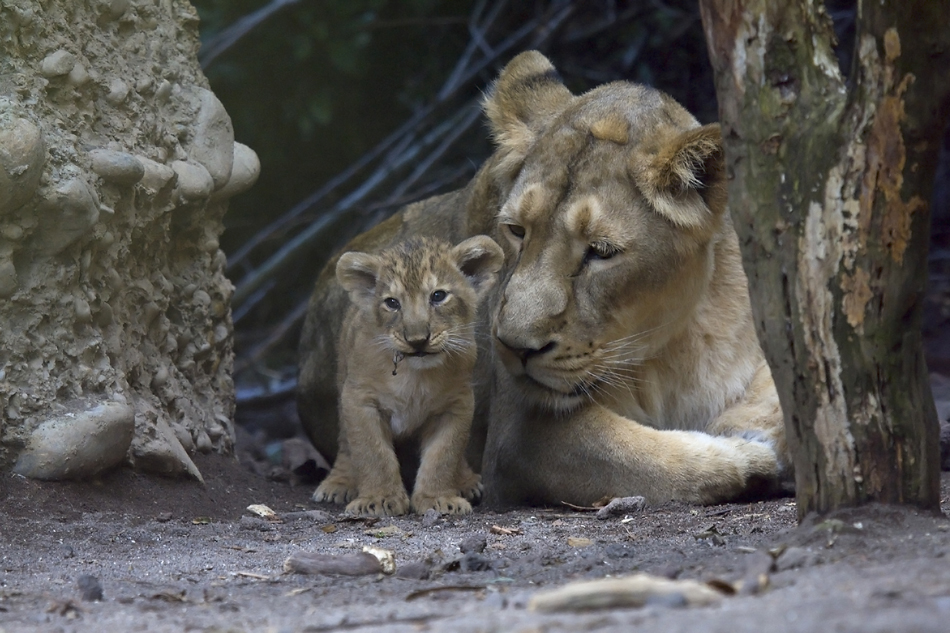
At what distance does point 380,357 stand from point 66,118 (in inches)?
54.1

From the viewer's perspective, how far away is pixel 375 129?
815 centimetres

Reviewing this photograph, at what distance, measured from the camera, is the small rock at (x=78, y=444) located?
3490 mm

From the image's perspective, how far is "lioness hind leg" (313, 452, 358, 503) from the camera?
4.53m

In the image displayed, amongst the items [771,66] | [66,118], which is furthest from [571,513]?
[66,118]

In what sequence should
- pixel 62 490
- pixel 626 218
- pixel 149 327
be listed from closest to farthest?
pixel 62 490
pixel 626 218
pixel 149 327

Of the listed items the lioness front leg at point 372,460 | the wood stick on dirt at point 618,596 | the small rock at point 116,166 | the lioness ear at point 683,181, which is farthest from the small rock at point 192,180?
the wood stick on dirt at point 618,596

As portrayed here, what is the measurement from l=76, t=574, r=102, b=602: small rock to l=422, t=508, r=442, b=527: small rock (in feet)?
4.65

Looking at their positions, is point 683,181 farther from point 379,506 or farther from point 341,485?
point 341,485

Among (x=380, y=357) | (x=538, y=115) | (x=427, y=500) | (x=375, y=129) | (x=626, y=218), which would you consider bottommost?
(x=427, y=500)

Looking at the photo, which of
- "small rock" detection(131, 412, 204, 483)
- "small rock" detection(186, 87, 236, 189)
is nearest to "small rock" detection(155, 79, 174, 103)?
"small rock" detection(186, 87, 236, 189)

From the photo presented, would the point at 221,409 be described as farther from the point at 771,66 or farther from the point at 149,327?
the point at 771,66

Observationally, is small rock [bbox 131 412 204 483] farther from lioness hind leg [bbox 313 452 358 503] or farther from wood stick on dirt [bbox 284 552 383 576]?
wood stick on dirt [bbox 284 552 383 576]

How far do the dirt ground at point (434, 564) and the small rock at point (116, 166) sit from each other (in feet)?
3.30

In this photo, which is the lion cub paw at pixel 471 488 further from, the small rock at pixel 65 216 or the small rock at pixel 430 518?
the small rock at pixel 65 216
